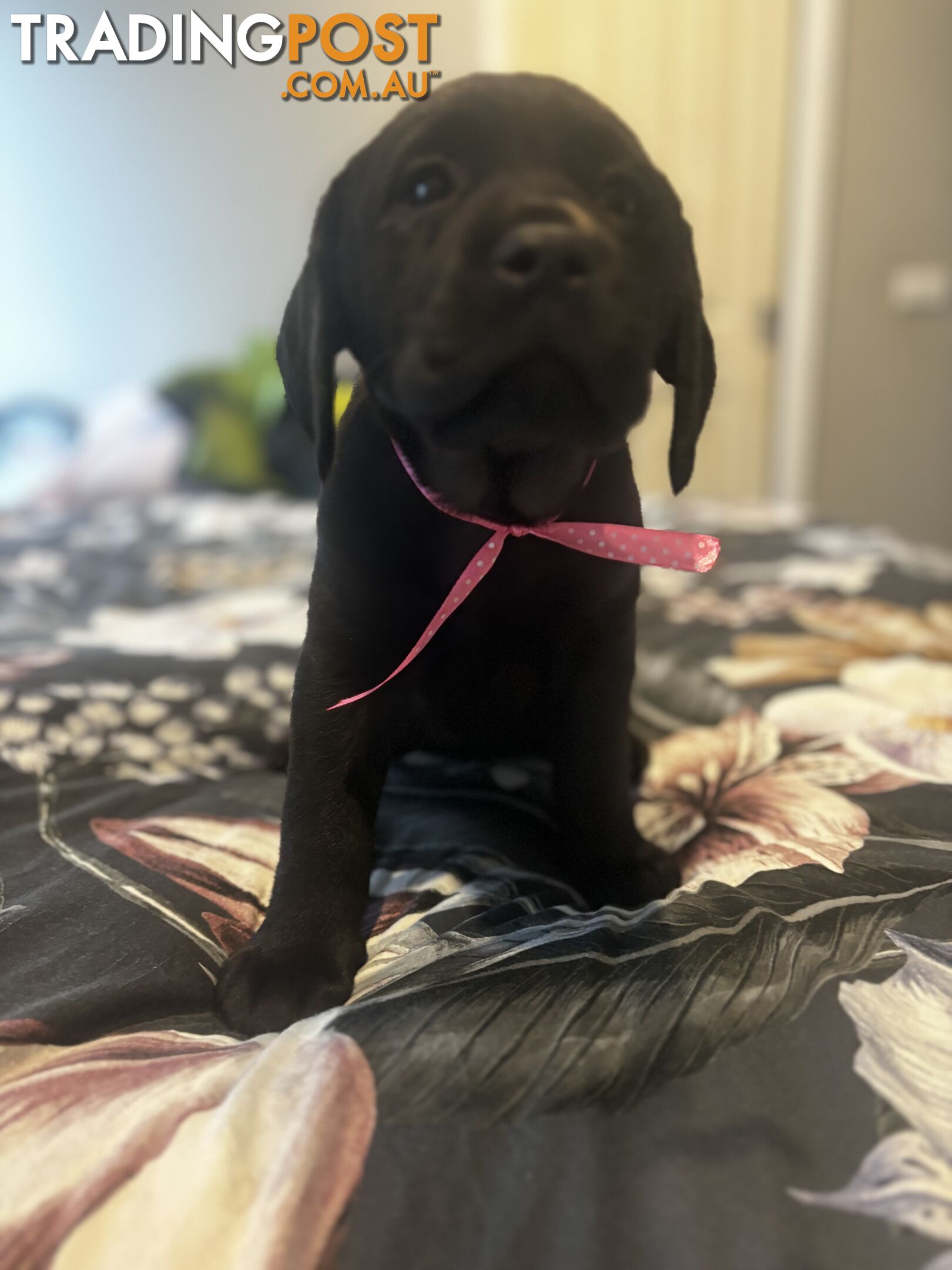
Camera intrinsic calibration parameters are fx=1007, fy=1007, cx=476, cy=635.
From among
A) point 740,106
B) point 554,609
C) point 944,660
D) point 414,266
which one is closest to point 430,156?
point 414,266

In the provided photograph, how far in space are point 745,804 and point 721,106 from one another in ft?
7.59

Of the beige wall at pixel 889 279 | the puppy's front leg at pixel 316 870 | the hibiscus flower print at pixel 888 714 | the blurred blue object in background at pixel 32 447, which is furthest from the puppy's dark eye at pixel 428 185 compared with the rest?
the beige wall at pixel 889 279

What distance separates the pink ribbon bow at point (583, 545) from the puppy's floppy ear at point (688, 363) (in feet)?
0.26

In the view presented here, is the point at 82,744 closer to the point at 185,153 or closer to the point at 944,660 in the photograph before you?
the point at 944,660

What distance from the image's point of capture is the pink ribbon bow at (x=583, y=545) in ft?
2.15

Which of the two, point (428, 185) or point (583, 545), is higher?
point (428, 185)

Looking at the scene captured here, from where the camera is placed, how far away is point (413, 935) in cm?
68

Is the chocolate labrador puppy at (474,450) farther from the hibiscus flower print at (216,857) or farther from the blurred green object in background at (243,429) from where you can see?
the blurred green object in background at (243,429)

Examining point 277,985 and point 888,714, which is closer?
point 277,985

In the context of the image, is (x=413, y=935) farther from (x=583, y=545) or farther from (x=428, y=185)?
(x=428, y=185)

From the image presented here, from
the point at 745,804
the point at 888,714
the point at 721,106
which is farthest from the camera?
the point at 721,106

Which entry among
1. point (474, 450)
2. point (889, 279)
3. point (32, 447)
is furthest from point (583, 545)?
point (889, 279)

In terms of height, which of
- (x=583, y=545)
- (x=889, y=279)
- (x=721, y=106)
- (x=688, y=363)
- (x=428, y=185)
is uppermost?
(x=721, y=106)

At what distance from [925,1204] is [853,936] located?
19 cm
